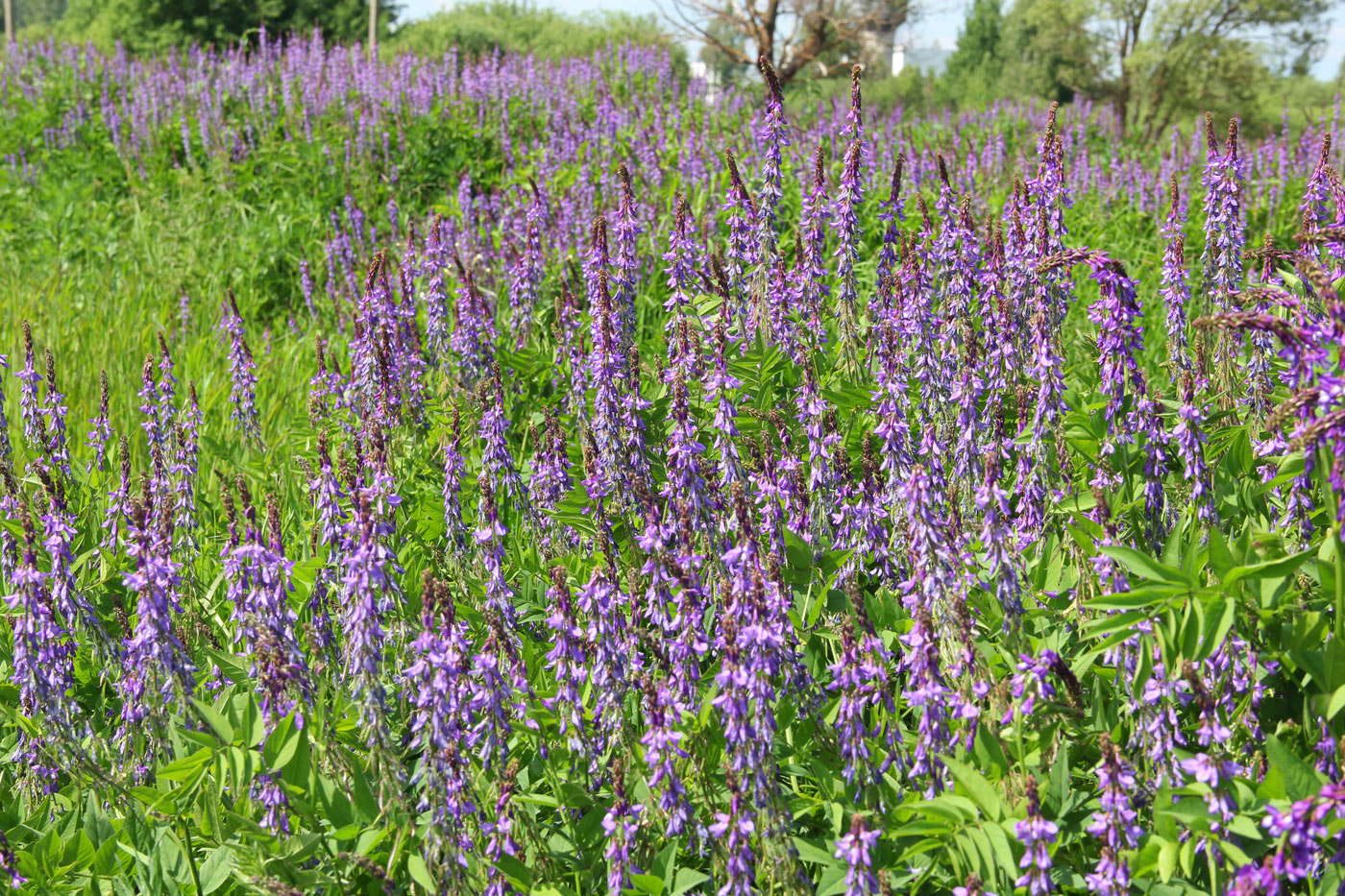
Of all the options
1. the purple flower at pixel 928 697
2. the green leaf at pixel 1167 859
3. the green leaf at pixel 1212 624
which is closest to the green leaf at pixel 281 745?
the purple flower at pixel 928 697

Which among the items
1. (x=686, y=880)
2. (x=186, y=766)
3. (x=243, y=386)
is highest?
(x=243, y=386)

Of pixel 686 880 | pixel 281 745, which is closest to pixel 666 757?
pixel 686 880

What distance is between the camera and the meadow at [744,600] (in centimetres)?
235

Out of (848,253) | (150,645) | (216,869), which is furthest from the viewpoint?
(848,253)

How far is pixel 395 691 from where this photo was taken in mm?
3350

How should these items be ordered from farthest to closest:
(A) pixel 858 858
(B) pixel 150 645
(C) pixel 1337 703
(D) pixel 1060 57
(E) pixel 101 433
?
(D) pixel 1060 57 → (E) pixel 101 433 → (B) pixel 150 645 → (C) pixel 1337 703 → (A) pixel 858 858

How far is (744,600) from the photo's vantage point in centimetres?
251

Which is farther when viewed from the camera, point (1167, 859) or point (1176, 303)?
point (1176, 303)

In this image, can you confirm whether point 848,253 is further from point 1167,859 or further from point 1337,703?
point 1167,859

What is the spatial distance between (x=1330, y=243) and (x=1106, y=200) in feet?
25.3

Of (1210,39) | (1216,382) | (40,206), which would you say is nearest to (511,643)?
(1216,382)

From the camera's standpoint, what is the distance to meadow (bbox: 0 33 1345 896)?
235 centimetres

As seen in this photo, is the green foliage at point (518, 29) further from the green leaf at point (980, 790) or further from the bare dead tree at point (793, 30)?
the green leaf at point (980, 790)

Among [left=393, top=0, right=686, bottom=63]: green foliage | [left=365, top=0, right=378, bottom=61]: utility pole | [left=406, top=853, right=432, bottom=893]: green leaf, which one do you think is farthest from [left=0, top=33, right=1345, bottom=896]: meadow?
[left=393, top=0, right=686, bottom=63]: green foliage
